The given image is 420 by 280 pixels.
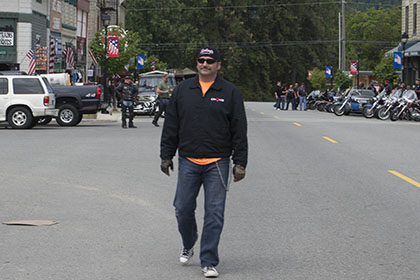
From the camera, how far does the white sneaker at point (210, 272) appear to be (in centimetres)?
646

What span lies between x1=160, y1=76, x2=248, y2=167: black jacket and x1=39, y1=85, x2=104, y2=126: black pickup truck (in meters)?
23.6

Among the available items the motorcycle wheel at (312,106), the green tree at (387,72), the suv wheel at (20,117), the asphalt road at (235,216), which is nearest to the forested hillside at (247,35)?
the green tree at (387,72)

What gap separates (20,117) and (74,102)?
3.23 m

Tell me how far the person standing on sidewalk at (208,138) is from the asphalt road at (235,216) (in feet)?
1.54

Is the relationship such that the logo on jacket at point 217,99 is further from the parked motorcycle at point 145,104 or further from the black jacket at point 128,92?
the parked motorcycle at point 145,104

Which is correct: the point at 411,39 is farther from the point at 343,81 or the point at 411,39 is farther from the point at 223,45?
the point at 223,45

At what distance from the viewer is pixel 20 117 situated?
27.0 metres

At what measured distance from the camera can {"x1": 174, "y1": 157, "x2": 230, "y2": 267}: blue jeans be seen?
6570 mm

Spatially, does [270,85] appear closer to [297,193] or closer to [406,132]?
[406,132]

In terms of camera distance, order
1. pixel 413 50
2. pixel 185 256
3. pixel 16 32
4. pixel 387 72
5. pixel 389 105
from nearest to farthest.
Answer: pixel 185 256, pixel 389 105, pixel 16 32, pixel 413 50, pixel 387 72

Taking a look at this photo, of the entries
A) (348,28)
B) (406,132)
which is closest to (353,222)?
(406,132)

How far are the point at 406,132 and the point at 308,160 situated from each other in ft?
35.3

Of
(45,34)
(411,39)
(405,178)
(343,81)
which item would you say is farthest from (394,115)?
(343,81)

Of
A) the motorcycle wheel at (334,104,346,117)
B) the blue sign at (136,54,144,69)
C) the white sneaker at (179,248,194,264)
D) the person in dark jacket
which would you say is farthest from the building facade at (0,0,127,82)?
the white sneaker at (179,248,194,264)
